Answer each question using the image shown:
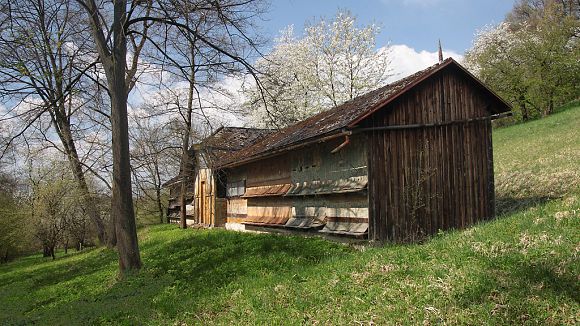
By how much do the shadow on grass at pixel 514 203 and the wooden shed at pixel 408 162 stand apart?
1.49 m

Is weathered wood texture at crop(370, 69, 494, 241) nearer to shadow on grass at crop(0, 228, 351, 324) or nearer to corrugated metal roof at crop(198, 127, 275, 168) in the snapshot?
shadow on grass at crop(0, 228, 351, 324)

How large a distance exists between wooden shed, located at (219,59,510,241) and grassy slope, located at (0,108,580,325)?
3.68 ft

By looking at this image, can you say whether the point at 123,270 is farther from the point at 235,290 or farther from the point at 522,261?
the point at 522,261

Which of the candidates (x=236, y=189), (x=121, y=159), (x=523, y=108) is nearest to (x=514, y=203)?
(x=236, y=189)

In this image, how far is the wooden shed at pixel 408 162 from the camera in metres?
10.9

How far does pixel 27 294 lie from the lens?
46.2ft

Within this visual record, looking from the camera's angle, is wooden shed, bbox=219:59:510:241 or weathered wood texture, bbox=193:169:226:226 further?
weathered wood texture, bbox=193:169:226:226

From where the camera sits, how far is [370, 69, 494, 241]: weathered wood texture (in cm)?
1088

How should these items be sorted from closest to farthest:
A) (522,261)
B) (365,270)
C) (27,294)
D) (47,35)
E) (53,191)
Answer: (522,261)
(365,270)
(47,35)
(27,294)
(53,191)

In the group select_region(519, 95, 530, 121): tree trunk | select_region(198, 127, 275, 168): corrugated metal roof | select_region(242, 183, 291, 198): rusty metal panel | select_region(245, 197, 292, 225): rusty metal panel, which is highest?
select_region(519, 95, 530, 121): tree trunk

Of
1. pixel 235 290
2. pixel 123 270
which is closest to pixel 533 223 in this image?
pixel 235 290

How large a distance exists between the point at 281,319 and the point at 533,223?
4571mm

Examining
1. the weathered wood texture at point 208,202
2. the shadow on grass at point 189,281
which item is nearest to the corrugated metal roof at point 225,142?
the weathered wood texture at point 208,202

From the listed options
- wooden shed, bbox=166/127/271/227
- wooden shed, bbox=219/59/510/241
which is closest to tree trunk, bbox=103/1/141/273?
wooden shed, bbox=219/59/510/241
